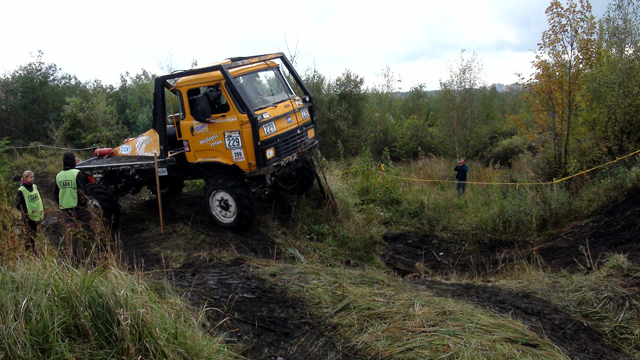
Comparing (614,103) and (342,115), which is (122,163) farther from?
(342,115)

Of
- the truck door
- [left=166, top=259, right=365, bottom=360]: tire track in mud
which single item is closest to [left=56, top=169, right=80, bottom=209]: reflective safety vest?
the truck door

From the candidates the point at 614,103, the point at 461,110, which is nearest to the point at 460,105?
the point at 461,110

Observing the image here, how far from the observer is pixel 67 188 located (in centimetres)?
649

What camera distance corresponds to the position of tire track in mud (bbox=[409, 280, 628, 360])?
4.11 m

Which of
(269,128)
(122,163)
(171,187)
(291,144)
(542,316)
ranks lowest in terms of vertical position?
(542,316)

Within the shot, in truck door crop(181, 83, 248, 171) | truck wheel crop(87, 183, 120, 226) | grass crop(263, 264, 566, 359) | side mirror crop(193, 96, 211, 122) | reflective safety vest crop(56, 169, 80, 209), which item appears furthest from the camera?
truck wheel crop(87, 183, 120, 226)

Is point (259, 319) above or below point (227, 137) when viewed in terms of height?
below

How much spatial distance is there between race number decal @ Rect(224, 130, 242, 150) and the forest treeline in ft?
17.5

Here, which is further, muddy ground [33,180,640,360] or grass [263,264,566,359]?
muddy ground [33,180,640,360]

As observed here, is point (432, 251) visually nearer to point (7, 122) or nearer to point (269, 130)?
point (269, 130)

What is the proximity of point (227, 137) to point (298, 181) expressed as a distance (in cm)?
216

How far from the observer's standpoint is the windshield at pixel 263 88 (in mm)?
7293

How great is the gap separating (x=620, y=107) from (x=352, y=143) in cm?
1178

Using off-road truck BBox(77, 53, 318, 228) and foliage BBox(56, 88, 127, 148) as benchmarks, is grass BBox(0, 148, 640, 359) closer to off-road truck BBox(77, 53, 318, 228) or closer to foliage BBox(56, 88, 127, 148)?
off-road truck BBox(77, 53, 318, 228)
